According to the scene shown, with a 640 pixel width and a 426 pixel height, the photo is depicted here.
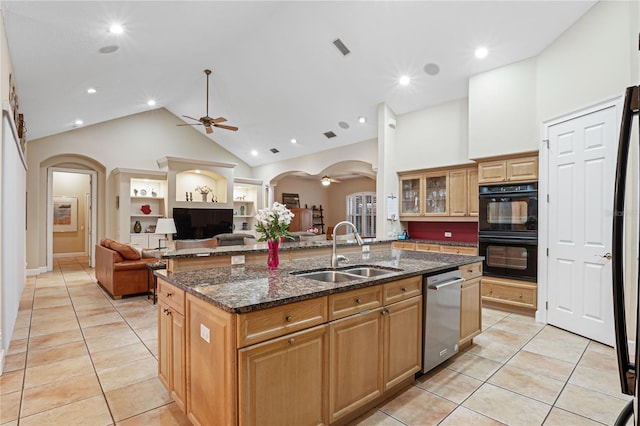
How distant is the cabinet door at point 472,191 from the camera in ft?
17.8

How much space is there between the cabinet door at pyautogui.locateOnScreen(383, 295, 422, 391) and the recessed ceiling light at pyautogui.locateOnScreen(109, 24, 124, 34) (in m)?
4.05

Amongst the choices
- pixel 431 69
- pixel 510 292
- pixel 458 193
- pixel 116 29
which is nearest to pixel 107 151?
pixel 116 29

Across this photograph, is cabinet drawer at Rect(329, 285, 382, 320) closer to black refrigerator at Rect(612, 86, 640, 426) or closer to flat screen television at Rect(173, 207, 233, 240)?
black refrigerator at Rect(612, 86, 640, 426)

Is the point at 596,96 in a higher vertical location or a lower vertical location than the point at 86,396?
higher

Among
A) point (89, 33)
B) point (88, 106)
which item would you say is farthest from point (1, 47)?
point (88, 106)

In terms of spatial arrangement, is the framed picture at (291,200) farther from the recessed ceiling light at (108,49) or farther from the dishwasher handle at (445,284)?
the dishwasher handle at (445,284)

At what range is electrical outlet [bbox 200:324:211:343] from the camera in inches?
67.6

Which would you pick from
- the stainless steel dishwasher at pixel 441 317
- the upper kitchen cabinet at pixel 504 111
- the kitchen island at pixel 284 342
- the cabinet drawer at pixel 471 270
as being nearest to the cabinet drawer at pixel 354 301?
the kitchen island at pixel 284 342

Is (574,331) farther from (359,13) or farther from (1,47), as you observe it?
(1,47)

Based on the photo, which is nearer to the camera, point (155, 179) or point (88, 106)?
point (88, 106)

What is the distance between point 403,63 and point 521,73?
1.60 m

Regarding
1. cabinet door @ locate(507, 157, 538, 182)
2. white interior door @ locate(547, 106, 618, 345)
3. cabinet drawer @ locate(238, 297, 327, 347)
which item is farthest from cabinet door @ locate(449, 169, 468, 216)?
cabinet drawer @ locate(238, 297, 327, 347)

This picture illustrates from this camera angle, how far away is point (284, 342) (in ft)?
5.54

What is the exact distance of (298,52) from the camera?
549cm
